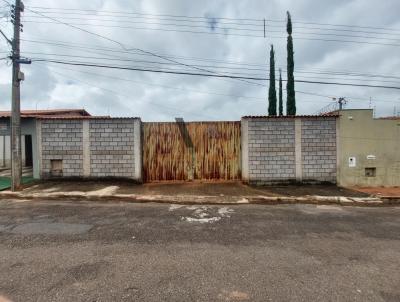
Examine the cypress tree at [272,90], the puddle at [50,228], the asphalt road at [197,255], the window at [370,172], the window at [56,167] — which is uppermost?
the cypress tree at [272,90]

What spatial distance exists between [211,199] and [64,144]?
6.40 m

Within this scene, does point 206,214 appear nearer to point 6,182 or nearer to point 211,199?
point 211,199

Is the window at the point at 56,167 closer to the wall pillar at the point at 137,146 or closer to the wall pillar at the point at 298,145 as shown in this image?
the wall pillar at the point at 137,146

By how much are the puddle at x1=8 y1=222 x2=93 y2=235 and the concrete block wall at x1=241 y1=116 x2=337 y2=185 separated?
20.8ft

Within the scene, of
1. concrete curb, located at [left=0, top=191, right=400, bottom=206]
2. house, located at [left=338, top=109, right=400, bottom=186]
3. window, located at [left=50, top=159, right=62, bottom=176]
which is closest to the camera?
concrete curb, located at [left=0, top=191, right=400, bottom=206]

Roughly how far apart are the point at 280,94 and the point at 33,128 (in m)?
23.4

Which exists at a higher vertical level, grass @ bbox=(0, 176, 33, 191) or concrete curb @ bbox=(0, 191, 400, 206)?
grass @ bbox=(0, 176, 33, 191)

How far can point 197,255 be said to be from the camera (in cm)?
373

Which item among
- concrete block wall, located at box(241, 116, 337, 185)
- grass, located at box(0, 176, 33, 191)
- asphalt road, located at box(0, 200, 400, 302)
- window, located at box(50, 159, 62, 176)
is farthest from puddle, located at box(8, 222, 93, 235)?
concrete block wall, located at box(241, 116, 337, 185)

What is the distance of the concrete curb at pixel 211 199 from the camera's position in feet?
23.9

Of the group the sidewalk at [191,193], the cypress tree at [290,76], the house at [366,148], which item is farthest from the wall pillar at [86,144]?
the cypress tree at [290,76]

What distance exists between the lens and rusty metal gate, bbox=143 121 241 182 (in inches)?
393

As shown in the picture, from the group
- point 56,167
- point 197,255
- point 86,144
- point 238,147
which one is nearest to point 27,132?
point 56,167

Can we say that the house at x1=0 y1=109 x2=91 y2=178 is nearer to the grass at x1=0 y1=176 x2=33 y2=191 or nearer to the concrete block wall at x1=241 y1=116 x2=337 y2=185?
the grass at x1=0 y1=176 x2=33 y2=191
